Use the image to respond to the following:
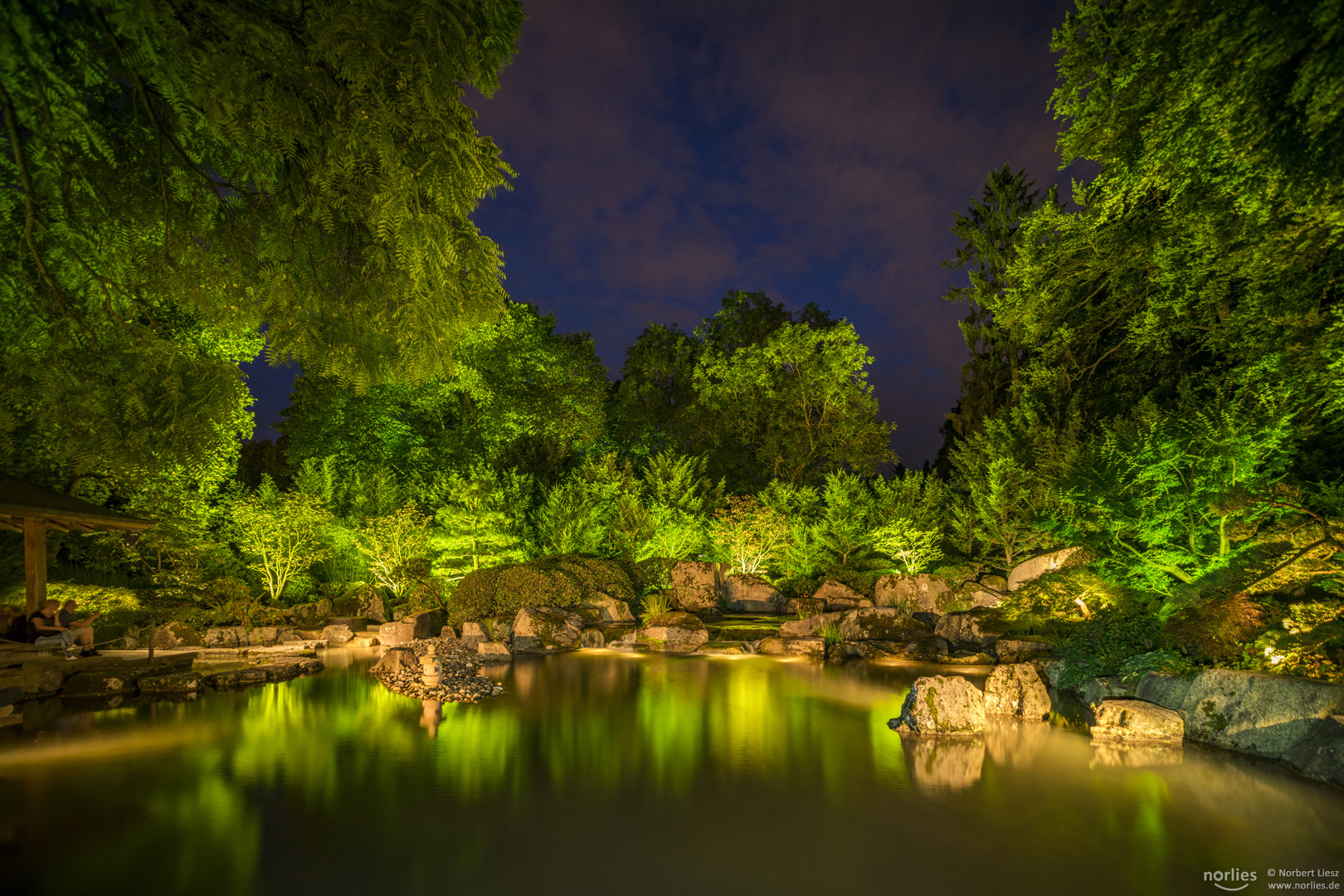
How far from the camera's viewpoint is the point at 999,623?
49.7ft

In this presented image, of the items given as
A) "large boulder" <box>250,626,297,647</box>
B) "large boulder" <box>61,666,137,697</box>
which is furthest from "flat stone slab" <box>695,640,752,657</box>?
"large boulder" <box>61,666,137,697</box>

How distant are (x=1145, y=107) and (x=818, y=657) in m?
12.0

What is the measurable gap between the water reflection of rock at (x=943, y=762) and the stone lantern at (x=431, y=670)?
23.9 feet

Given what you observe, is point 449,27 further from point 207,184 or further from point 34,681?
point 34,681

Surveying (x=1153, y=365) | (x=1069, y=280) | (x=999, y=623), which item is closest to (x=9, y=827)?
(x=999, y=623)

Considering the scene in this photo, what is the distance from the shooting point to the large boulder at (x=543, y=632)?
16000 millimetres

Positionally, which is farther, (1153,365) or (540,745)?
(1153,365)

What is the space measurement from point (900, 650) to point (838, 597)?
16.7 feet

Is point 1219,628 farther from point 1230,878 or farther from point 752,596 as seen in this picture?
point 752,596

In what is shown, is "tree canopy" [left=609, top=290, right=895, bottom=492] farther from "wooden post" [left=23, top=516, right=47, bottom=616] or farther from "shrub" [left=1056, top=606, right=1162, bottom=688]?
"wooden post" [left=23, top=516, right=47, bottom=616]

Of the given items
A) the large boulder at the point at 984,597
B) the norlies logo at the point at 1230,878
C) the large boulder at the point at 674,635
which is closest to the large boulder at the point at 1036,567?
the large boulder at the point at 984,597

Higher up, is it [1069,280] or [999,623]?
[1069,280]

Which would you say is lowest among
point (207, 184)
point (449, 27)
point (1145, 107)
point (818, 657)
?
point (818, 657)

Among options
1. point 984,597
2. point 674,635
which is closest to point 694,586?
point 674,635
